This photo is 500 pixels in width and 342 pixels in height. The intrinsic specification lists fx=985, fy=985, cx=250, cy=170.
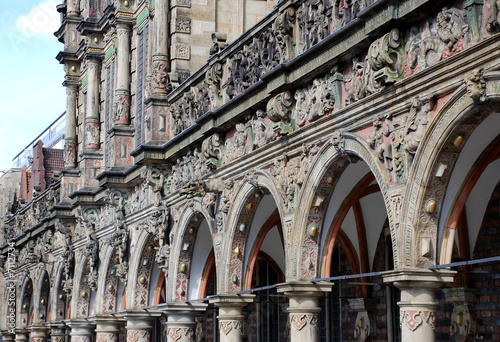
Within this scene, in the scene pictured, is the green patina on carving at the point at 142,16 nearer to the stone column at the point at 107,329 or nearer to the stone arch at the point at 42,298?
the stone column at the point at 107,329

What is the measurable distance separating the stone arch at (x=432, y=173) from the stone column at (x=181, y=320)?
9.32 meters

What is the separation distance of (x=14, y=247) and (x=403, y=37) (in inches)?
1273

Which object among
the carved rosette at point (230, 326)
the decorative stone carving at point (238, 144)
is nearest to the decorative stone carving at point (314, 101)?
the decorative stone carving at point (238, 144)

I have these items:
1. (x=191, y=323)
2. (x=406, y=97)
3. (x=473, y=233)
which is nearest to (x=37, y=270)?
(x=191, y=323)

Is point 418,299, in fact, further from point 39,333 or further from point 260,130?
point 39,333

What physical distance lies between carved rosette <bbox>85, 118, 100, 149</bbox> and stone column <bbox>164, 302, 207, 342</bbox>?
9591mm

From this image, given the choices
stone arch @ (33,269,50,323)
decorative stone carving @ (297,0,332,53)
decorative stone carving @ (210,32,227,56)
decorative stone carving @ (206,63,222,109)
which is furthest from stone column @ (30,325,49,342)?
decorative stone carving @ (297,0,332,53)

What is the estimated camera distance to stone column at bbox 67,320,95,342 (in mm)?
27984

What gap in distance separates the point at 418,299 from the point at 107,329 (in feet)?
52.4

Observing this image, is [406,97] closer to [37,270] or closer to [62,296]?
[62,296]

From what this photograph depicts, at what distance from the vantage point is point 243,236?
1681 centimetres

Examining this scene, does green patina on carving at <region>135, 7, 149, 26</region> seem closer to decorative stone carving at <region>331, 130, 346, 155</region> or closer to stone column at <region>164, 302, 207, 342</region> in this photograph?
stone column at <region>164, 302, 207, 342</region>

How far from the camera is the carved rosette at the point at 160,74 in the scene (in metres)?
20.8

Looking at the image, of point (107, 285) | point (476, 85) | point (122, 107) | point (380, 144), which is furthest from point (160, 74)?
point (476, 85)
